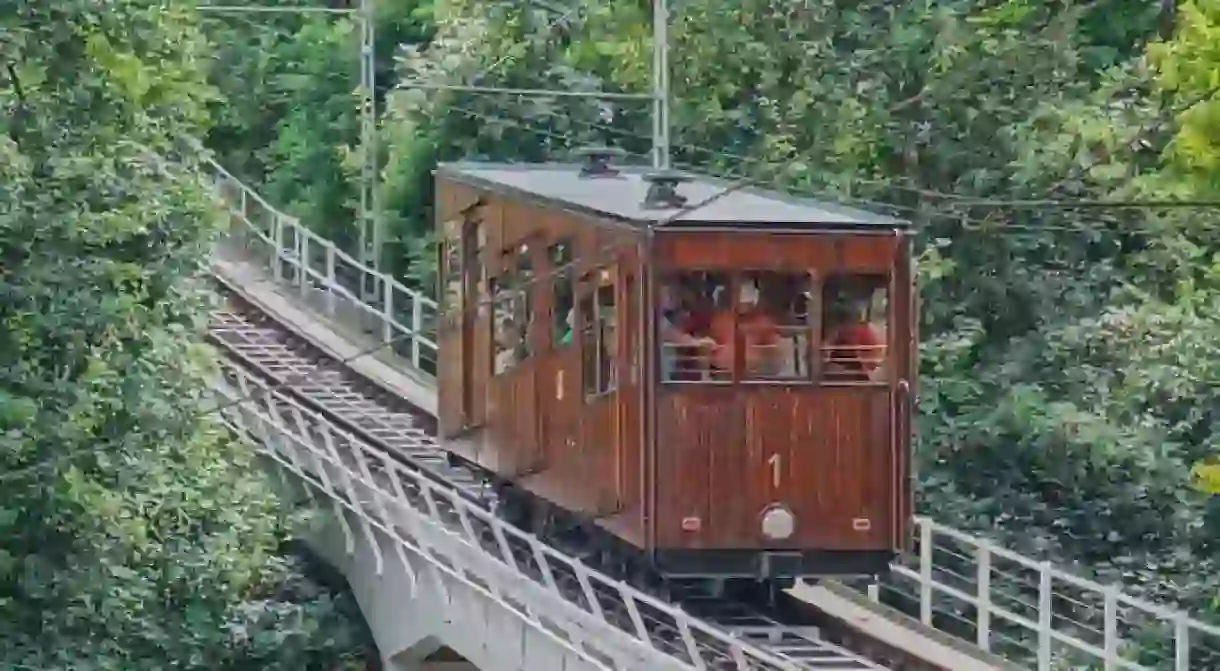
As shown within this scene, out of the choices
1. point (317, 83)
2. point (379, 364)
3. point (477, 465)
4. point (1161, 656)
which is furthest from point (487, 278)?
point (317, 83)

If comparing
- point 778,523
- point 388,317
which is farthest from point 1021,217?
point 778,523

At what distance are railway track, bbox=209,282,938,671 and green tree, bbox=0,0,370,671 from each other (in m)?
1.94

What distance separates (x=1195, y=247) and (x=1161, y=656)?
439cm

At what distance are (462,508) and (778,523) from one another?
3.44 meters

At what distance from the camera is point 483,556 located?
Answer: 18922 millimetres

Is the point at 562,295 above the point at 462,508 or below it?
above

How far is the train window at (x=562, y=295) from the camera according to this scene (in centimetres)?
1872

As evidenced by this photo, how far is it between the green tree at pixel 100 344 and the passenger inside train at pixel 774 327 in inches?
184

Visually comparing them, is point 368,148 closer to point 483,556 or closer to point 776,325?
point 483,556

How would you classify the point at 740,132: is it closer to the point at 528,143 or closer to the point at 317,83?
the point at 528,143

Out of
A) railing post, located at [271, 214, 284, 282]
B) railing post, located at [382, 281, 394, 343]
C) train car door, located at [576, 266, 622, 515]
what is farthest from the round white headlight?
railing post, located at [271, 214, 284, 282]

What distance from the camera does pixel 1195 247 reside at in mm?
23266

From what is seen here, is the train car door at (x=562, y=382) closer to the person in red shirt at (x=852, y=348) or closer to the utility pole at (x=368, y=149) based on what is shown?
the person in red shirt at (x=852, y=348)

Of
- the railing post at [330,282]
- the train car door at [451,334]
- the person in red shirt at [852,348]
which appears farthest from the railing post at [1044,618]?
the railing post at [330,282]
